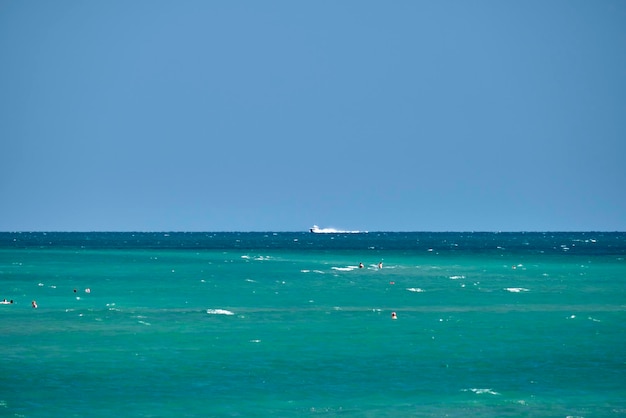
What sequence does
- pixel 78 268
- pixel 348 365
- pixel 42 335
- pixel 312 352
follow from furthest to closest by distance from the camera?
pixel 78 268, pixel 42 335, pixel 312 352, pixel 348 365

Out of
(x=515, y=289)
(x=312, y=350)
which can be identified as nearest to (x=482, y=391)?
(x=312, y=350)

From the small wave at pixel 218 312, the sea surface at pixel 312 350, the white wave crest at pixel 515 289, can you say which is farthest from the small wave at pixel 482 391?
the white wave crest at pixel 515 289

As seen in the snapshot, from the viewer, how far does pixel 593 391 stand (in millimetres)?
44406

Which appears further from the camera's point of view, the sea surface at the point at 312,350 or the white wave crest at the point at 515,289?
the white wave crest at the point at 515,289

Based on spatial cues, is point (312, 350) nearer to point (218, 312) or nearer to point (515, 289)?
point (218, 312)

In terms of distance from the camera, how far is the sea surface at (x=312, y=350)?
1656 inches

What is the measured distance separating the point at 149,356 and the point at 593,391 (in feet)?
79.6

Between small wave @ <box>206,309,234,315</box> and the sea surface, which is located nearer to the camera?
the sea surface

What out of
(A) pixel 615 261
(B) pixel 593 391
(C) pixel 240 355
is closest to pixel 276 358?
(C) pixel 240 355

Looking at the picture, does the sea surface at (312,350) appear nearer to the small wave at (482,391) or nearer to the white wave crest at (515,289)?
the small wave at (482,391)

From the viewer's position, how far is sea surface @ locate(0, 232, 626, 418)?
42062 millimetres

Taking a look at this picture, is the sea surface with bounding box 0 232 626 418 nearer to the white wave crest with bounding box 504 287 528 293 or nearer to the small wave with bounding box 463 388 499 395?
the small wave with bounding box 463 388 499 395

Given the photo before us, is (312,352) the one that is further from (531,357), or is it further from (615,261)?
(615,261)

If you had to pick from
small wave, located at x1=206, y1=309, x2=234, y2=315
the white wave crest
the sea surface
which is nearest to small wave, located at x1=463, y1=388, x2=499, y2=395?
the sea surface
